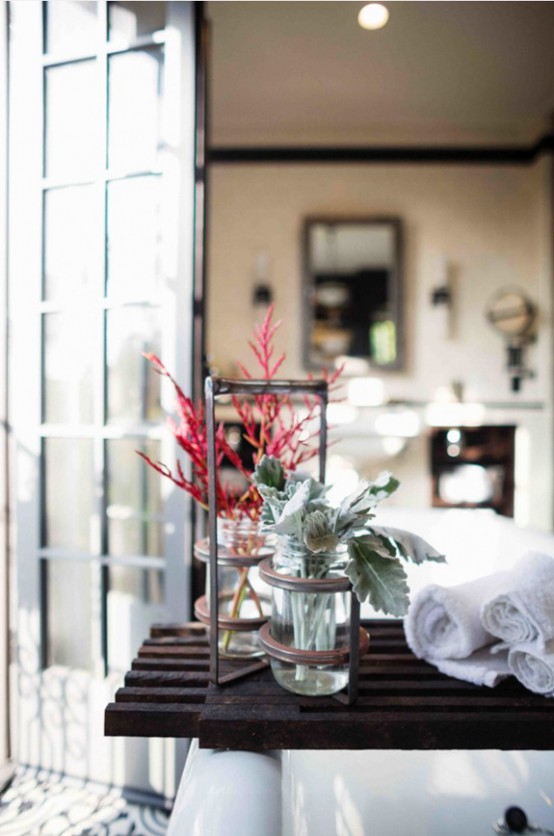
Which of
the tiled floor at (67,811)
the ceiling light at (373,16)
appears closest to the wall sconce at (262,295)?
the ceiling light at (373,16)

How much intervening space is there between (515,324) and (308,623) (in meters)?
3.79

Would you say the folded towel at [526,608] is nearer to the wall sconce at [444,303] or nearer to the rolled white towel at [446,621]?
the rolled white towel at [446,621]

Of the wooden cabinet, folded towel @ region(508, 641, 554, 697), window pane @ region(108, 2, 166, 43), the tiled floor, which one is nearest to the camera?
folded towel @ region(508, 641, 554, 697)

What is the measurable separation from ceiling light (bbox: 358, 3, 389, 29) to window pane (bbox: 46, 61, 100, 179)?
5.54 ft

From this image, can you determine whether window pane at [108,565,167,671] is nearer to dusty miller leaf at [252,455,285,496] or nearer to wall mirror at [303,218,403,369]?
dusty miller leaf at [252,455,285,496]

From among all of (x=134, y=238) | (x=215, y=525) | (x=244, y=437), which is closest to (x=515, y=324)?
(x=134, y=238)

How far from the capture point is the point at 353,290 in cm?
411

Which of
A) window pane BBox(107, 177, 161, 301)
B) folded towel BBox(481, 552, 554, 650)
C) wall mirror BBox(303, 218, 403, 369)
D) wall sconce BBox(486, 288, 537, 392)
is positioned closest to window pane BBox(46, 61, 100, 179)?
window pane BBox(107, 177, 161, 301)

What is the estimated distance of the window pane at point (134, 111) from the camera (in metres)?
1.63

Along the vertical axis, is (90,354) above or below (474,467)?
above

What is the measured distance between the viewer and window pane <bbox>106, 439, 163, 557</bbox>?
1.70 metres

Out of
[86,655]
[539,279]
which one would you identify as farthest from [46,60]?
[539,279]

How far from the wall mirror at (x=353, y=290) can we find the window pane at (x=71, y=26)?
8.58 feet

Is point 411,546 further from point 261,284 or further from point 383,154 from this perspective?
point 383,154
